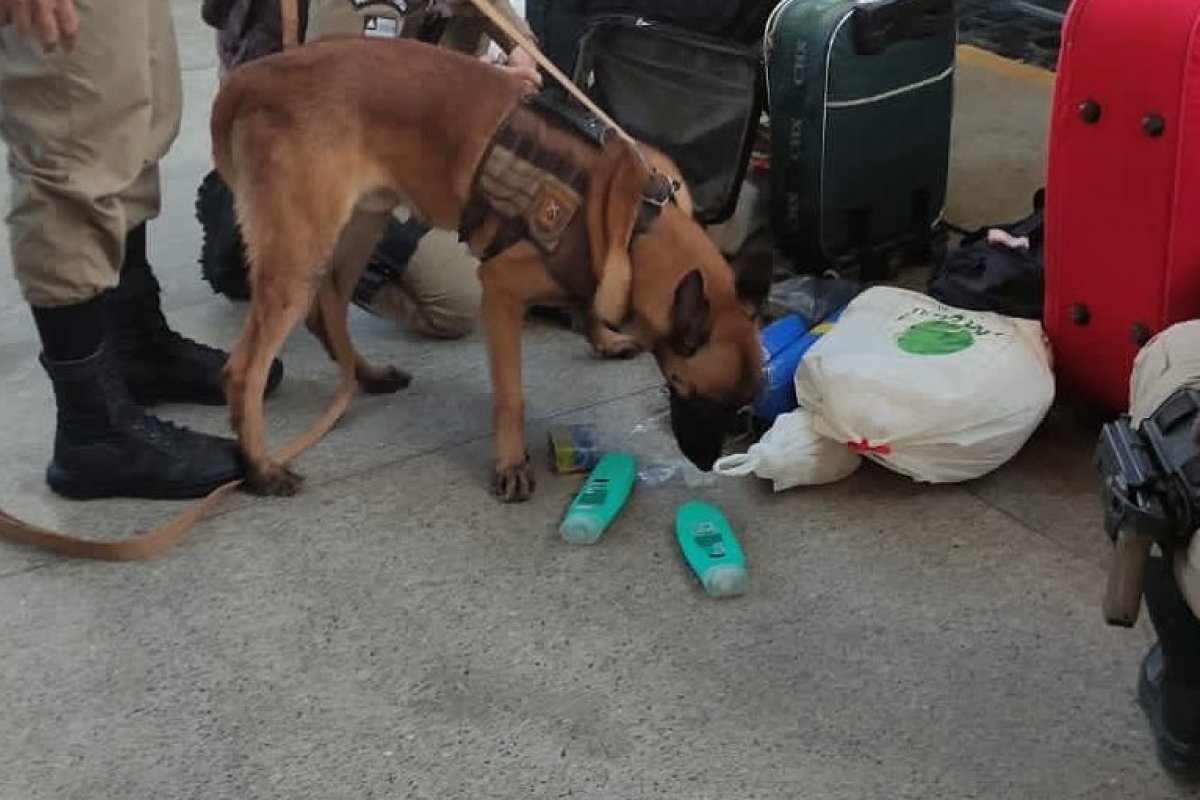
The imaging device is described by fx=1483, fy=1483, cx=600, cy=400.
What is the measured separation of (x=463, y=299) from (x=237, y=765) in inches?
55.4

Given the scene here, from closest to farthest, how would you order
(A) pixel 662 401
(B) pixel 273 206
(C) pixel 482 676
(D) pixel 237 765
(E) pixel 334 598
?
(D) pixel 237 765
(C) pixel 482 676
(E) pixel 334 598
(B) pixel 273 206
(A) pixel 662 401

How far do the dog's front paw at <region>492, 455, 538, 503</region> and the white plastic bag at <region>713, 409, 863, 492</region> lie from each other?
1.13 ft

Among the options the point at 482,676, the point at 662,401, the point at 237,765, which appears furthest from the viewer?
the point at 662,401

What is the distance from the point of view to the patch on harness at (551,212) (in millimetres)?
2582

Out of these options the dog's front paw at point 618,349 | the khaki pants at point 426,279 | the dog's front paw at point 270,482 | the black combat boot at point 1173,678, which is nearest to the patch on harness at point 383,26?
the khaki pants at point 426,279

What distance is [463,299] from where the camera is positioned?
3.26m

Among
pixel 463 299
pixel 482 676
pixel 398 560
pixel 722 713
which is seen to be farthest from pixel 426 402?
pixel 722 713

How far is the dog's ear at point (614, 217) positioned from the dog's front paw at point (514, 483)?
0.35m

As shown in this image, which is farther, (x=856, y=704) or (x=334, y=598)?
(x=334, y=598)

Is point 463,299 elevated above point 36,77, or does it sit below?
below

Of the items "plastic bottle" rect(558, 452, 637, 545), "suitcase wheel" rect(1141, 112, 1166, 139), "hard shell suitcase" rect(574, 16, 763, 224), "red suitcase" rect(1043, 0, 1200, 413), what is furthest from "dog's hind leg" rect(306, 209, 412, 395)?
"suitcase wheel" rect(1141, 112, 1166, 139)

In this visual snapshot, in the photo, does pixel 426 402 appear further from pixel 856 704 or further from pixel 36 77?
pixel 856 704

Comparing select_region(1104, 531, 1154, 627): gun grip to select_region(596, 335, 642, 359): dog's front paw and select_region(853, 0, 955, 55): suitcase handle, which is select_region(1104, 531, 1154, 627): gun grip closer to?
select_region(596, 335, 642, 359): dog's front paw

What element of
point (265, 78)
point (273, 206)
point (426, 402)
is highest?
point (265, 78)
